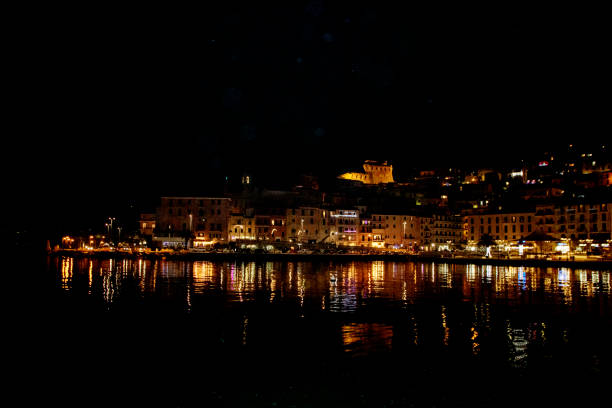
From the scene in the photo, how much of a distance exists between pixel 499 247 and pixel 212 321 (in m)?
82.2

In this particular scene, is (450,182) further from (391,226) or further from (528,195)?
(391,226)

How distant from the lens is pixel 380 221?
103m

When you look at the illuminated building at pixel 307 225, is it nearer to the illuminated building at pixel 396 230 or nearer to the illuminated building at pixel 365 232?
the illuminated building at pixel 365 232

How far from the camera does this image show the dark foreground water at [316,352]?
39.1 ft

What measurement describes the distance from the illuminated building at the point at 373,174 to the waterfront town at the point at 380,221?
1041 centimetres

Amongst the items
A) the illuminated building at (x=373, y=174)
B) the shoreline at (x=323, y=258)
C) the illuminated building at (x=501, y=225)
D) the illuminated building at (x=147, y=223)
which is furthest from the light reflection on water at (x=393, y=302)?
the illuminated building at (x=373, y=174)

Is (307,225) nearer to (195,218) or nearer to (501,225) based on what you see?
(195,218)

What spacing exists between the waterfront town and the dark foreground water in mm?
58061

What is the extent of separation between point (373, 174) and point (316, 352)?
5196 inches

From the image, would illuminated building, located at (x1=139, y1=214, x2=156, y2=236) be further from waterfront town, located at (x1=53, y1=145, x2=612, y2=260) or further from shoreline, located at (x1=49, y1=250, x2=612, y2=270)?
shoreline, located at (x1=49, y1=250, x2=612, y2=270)

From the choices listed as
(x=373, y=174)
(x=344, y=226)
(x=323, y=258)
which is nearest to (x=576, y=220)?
(x=344, y=226)

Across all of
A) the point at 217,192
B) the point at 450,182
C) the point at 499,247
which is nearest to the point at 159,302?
the point at 217,192

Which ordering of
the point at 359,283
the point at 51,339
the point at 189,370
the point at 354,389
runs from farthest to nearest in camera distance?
1. the point at 359,283
2. the point at 51,339
3. the point at 189,370
4. the point at 354,389

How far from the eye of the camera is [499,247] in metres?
93.6
